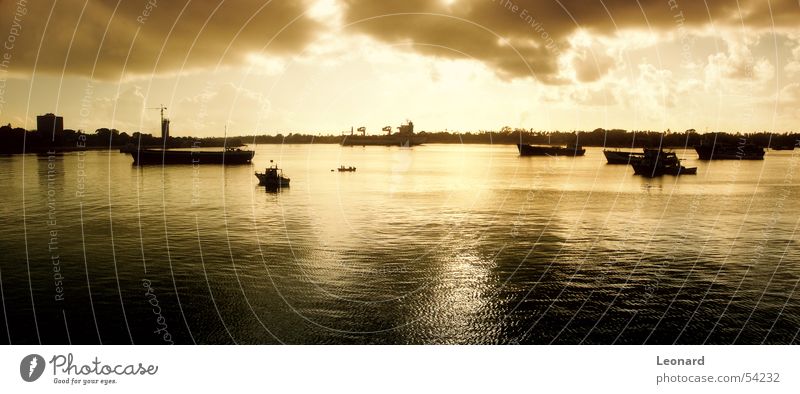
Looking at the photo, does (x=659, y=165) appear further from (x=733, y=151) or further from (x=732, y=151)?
(x=732, y=151)

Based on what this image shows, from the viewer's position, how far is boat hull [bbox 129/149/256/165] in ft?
362

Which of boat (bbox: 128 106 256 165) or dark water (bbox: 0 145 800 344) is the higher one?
boat (bbox: 128 106 256 165)

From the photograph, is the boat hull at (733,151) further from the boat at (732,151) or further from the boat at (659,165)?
the boat at (659,165)

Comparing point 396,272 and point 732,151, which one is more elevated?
point 732,151

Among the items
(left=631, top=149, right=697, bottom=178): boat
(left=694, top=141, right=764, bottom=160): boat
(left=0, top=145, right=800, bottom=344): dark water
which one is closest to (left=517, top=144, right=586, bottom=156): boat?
(left=694, top=141, right=764, bottom=160): boat

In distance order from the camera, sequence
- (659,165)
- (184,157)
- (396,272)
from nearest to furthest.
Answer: (396,272)
(659,165)
(184,157)

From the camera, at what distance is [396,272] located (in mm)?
27234

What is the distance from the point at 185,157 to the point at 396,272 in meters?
102

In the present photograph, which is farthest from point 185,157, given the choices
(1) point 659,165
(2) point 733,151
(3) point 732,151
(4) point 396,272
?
(3) point 732,151

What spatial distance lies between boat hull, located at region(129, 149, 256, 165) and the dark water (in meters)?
57.2

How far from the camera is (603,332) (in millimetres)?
19094

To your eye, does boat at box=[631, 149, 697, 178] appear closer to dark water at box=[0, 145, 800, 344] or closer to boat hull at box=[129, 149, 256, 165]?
dark water at box=[0, 145, 800, 344]

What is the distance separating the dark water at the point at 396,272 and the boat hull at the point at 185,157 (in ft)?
188
